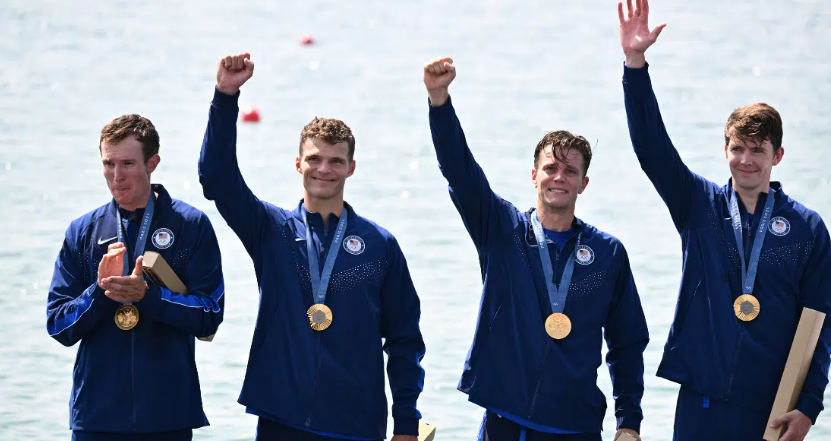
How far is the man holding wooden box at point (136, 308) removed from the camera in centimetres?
510

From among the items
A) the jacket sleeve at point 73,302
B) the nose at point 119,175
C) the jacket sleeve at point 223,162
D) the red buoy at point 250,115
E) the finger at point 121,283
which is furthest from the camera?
the red buoy at point 250,115

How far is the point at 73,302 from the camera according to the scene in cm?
507

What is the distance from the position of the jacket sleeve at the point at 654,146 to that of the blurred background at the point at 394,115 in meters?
3.11

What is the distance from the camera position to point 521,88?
19.3m

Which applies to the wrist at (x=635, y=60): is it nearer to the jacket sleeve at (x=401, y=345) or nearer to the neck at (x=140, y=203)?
the jacket sleeve at (x=401, y=345)

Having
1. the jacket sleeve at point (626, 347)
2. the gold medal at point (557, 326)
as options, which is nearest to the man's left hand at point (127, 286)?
the gold medal at point (557, 326)

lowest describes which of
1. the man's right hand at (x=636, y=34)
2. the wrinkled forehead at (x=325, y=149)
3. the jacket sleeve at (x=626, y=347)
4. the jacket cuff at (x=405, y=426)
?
the jacket cuff at (x=405, y=426)

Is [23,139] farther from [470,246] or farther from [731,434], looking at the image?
[731,434]

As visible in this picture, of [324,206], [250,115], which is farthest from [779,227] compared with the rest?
[250,115]

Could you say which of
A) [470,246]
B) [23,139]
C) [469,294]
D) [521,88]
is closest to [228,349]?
[469,294]

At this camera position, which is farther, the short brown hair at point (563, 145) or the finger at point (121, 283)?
the short brown hair at point (563, 145)

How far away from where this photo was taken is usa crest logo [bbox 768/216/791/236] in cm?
548

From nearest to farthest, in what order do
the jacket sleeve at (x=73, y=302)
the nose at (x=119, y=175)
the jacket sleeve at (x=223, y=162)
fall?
the jacket sleeve at (x=73, y=302)
the jacket sleeve at (x=223, y=162)
the nose at (x=119, y=175)

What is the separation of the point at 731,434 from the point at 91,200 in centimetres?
922
